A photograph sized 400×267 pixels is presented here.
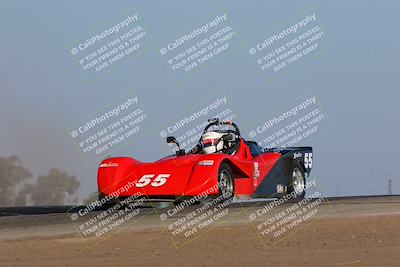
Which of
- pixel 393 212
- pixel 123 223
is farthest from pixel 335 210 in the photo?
pixel 123 223

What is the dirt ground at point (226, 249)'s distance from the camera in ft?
36.6

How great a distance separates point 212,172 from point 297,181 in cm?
464

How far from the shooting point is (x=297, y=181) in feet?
75.2

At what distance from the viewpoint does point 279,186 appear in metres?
22.0

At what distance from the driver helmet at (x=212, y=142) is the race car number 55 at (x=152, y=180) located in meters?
2.04

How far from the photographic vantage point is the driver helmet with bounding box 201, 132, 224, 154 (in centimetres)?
2116

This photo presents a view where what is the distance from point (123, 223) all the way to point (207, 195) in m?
3.99

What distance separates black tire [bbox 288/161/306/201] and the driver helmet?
7.59ft

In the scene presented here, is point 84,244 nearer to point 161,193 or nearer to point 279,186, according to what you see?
point 161,193
